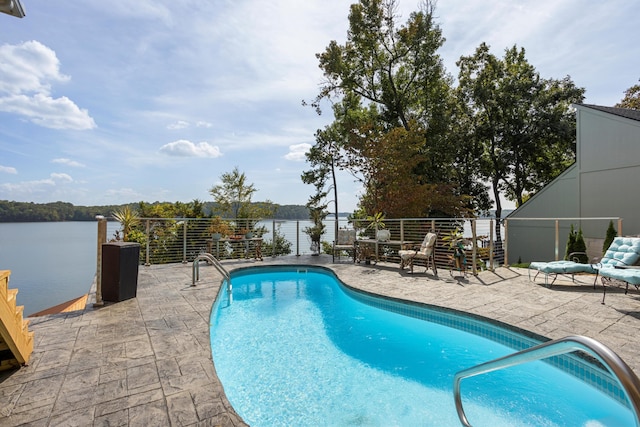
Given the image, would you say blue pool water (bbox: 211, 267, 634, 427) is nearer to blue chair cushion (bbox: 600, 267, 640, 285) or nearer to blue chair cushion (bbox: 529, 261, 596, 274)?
blue chair cushion (bbox: 600, 267, 640, 285)

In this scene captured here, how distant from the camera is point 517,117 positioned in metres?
16.3

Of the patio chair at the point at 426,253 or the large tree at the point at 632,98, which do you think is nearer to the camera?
the patio chair at the point at 426,253

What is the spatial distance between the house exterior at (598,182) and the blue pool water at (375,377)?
6.35 meters

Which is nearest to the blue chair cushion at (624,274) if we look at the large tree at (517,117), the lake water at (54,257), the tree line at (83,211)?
the lake water at (54,257)

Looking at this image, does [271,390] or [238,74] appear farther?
[238,74]

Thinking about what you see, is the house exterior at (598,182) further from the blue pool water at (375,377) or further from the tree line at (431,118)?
the blue pool water at (375,377)

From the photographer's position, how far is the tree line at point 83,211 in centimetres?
1129

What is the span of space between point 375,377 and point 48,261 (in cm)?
1659

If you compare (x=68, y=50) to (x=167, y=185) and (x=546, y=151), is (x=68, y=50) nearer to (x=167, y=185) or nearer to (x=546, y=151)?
(x=167, y=185)

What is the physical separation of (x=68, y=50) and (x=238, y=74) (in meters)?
A: 3.64

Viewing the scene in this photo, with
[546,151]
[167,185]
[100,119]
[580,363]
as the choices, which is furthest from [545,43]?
[167,185]

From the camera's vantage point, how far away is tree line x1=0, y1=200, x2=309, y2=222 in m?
11.3

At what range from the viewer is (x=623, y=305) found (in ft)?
14.5

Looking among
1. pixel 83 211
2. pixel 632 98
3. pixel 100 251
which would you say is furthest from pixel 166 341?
pixel 632 98
